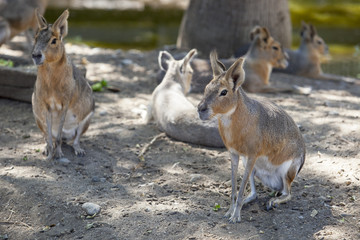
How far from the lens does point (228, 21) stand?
7.78 meters

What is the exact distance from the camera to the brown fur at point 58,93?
4441 mm

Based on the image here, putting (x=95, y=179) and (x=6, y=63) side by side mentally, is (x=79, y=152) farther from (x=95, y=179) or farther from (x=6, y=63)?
(x=6, y=63)

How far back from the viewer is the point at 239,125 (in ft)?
11.7

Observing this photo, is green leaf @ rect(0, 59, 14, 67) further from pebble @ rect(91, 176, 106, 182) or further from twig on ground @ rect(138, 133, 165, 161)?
pebble @ rect(91, 176, 106, 182)

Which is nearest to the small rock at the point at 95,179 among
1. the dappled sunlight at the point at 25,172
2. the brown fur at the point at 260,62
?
the dappled sunlight at the point at 25,172

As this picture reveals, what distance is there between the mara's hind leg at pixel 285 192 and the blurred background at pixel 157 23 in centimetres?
490

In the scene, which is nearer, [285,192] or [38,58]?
[285,192]

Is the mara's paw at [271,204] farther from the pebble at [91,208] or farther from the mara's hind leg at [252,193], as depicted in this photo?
the pebble at [91,208]

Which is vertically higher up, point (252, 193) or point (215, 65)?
point (215, 65)

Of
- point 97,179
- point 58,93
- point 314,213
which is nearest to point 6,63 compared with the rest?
point 58,93

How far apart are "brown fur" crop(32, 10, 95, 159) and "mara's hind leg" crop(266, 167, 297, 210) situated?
72.1 inches

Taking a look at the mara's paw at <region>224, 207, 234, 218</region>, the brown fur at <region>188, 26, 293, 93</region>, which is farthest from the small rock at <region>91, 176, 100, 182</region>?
the brown fur at <region>188, 26, 293, 93</region>

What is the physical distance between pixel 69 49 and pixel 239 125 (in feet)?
17.3

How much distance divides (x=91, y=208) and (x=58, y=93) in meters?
1.24
